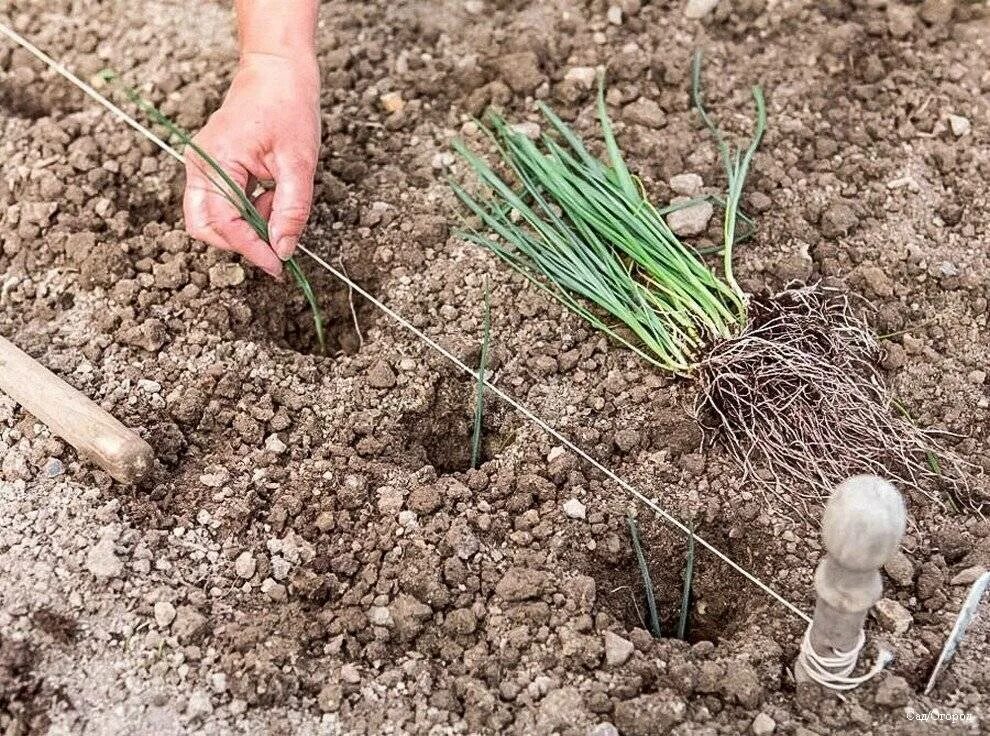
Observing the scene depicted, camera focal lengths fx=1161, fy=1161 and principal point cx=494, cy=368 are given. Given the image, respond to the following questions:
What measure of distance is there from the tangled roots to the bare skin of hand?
0.69 m

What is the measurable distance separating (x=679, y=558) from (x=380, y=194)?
2.83 feet

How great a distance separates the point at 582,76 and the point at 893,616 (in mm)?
1182

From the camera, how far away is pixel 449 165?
2.16m

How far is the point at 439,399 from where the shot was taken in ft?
6.16

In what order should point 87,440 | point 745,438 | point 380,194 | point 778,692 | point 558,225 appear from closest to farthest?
point 778,692, point 87,440, point 745,438, point 558,225, point 380,194

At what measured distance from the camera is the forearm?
1.80 meters

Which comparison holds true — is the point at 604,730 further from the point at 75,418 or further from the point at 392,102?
the point at 392,102

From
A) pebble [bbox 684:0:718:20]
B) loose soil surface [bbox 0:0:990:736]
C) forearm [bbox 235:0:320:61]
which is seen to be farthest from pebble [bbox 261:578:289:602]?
pebble [bbox 684:0:718:20]

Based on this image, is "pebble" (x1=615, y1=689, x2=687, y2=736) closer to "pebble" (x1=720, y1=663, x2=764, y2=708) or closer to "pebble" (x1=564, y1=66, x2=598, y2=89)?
"pebble" (x1=720, y1=663, x2=764, y2=708)

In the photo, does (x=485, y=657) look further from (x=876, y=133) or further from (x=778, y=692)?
(x=876, y=133)

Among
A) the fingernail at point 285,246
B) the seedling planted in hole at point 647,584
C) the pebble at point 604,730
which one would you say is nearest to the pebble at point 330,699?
the pebble at point 604,730

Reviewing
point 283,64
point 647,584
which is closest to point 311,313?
point 283,64

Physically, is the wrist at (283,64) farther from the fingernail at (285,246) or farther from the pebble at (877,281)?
the pebble at (877,281)

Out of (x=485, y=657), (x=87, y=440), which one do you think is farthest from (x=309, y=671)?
(x=87, y=440)
